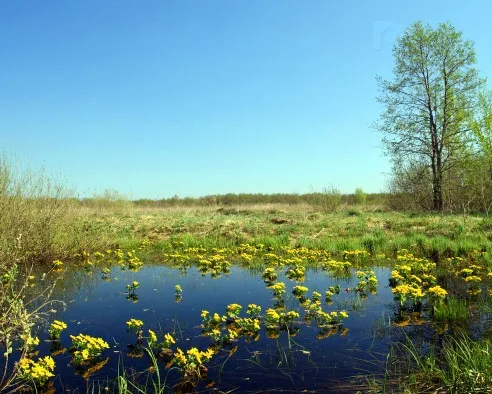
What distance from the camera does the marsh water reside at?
177 inches

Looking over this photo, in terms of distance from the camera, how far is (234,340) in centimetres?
571

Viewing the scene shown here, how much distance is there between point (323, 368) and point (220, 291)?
4157 millimetres

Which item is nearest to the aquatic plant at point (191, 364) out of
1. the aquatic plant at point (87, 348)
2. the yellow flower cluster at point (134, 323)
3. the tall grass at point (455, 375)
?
the aquatic plant at point (87, 348)

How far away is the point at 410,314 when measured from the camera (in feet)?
22.3

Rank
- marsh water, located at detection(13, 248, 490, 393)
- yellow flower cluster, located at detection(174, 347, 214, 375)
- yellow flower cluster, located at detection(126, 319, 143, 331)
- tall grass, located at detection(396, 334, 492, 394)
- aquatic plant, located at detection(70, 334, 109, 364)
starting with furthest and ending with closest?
yellow flower cluster, located at detection(126, 319, 143, 331) < aquatic plant, located at detection(70, 334, 109, 364) < marsh water, located at detection(13, 248, 490, 393) < yellow flower cluster, located at detection(174, 347, 214, 375) < tall grass, located at detection(396, 334, 492, 394)

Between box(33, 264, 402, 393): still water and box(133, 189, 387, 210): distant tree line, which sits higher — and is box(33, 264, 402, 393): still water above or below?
below

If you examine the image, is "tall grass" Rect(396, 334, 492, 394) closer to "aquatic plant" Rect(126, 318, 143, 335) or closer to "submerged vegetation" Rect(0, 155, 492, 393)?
"submerged vegetation" Rect(0, 155, 492, 393)

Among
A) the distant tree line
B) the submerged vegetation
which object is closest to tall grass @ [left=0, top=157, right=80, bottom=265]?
the submerged vegetation

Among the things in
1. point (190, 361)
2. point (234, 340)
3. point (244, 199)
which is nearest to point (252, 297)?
point (234, 340)

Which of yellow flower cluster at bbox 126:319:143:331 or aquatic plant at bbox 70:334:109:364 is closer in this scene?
aquatic plant at bbox 70:334:109:364

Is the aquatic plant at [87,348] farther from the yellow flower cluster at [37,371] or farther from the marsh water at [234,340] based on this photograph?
the yellow flower cluster at [37,371]

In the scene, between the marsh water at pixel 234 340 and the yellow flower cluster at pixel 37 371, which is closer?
the yellow flower cluster at pixel 37 371

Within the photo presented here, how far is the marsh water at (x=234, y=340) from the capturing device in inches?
177

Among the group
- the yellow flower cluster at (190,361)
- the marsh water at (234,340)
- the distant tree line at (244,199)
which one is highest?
the distant tree line at (244,199)
